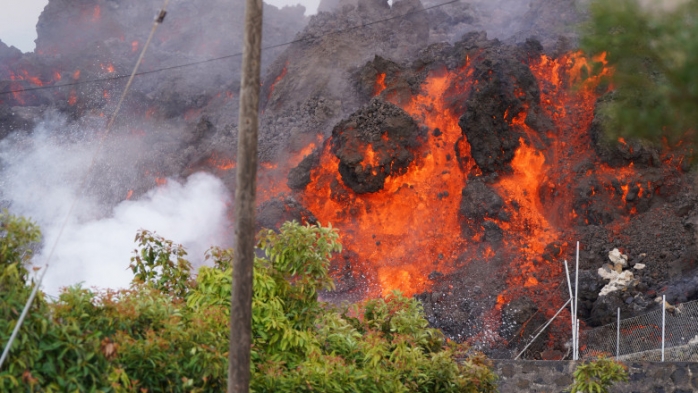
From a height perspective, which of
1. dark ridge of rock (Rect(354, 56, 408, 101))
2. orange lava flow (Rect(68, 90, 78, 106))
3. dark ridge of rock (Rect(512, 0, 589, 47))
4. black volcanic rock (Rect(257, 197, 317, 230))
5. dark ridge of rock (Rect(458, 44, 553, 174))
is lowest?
black volcanic rock (Rect(257, 197, 317, 230))

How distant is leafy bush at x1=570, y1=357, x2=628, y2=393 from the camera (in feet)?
43.5

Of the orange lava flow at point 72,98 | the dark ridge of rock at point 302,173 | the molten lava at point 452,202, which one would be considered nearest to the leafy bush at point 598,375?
the molten lava at point 452,202

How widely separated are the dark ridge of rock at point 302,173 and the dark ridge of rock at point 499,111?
6.48 m

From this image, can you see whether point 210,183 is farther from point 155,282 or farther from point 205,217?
point 155,282

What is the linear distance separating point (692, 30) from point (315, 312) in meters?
5.75

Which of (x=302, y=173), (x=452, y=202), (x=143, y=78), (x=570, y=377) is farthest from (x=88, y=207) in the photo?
(x=570, y=377)

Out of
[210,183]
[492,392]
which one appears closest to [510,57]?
[210,183]

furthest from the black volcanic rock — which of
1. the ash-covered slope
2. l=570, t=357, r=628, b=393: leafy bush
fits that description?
l=570, t=357, r=628, b=393: leafy bush

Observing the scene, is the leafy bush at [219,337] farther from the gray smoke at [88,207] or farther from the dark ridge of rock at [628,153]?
the dark ridge of rock at [628,153]

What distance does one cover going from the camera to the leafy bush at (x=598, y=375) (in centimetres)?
1327

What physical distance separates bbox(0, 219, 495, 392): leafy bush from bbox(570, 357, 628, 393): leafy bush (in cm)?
233

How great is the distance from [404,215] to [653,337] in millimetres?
13513

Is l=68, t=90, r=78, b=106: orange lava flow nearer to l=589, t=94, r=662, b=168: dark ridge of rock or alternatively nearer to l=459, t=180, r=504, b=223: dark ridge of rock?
l=459, t=180, r=504, b=223: dark ridge of rock

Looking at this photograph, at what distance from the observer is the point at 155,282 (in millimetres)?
10969
